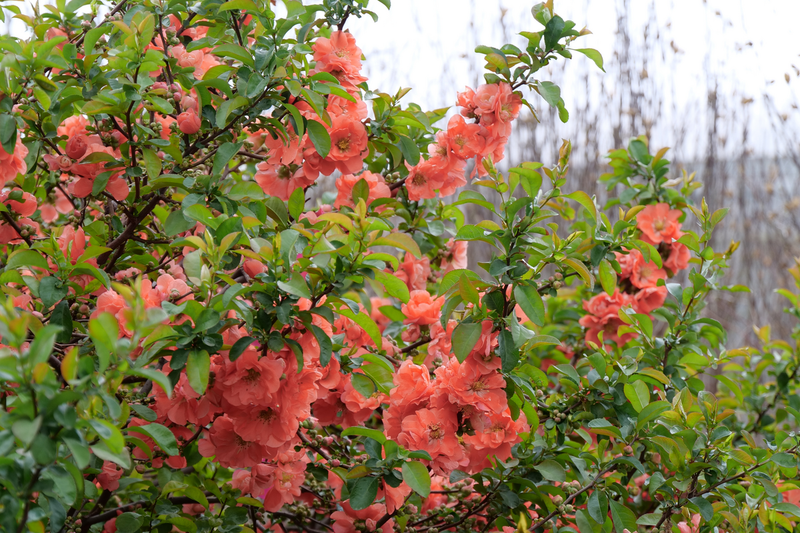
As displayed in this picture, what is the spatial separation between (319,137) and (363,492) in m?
0.72

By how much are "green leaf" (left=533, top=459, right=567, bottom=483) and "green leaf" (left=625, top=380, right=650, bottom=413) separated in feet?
0.65

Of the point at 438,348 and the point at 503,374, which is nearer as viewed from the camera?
the point at 503,374

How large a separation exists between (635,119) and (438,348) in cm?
311

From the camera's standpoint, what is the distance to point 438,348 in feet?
4.60

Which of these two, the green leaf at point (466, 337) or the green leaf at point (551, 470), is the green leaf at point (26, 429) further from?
the green leaf at point (551, 470)

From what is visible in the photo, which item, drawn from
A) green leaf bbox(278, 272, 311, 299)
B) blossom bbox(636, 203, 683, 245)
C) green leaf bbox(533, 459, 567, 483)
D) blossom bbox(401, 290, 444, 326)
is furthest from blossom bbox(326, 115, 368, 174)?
blossom bbox(636, 203, 683, 245)

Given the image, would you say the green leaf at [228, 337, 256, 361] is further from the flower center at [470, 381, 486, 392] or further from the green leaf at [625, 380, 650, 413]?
the green leaf at [625, 380, 650, 413]

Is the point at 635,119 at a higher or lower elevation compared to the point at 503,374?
higher

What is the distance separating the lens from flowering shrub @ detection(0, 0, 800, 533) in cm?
101

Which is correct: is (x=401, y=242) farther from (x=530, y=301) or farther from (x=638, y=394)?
(x=638, y=394)

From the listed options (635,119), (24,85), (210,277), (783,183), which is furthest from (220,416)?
(783,183)

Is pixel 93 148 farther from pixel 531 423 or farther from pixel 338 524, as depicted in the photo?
pixel 531 423

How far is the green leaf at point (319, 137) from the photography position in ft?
→ 4.12

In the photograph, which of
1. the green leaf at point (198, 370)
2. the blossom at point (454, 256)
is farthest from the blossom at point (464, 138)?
the green leaf at point (198, 370)
